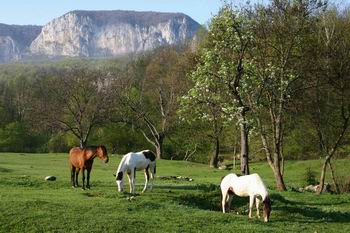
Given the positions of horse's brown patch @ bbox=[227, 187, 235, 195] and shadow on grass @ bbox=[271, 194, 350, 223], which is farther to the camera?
shadow on grass @ bbox=[271, 194, 350, 223]

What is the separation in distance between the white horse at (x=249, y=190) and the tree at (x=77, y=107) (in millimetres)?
58162

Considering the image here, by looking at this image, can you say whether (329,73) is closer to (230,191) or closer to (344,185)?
(344,185)

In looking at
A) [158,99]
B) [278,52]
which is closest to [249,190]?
[278,52]

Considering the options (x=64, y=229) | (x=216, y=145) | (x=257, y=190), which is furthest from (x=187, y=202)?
(x=216, y=145)

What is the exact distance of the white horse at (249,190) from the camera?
2244cm

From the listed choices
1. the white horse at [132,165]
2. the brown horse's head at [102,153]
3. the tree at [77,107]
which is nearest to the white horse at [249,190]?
the white horse at [132,165]

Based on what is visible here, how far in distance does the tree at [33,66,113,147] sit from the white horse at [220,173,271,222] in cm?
5816

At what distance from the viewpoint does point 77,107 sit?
85.6m

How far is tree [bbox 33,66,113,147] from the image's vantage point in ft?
276

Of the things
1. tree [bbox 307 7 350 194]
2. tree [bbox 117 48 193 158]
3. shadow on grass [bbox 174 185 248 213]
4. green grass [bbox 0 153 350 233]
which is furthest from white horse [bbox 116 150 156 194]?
tree [bbox 117 48 193 158]

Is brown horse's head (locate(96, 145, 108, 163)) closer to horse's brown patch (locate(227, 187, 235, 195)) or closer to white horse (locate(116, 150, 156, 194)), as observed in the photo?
white horse (locate(116, 150, 156, 194))

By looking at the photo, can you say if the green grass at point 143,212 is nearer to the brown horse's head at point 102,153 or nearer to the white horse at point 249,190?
the white horse at point 249,190

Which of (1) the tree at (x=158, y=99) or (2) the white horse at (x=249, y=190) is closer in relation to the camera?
(2) the white horse at (x=249, y=190)

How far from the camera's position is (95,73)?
101 meters
